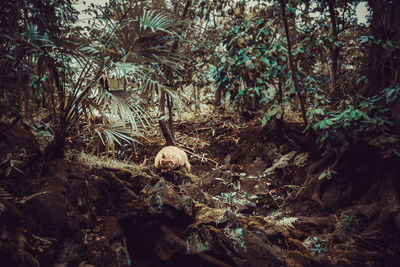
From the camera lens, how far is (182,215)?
105 inches

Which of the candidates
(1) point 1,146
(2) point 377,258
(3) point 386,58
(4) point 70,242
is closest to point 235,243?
(4) point 70,242

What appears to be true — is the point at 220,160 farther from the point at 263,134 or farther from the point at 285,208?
the point at 285,208

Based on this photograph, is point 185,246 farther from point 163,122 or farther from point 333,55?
point 333,55

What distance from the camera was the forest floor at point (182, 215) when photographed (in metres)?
1.91

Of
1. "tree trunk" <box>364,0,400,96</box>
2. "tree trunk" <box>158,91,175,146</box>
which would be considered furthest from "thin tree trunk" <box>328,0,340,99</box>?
"tree trunk" <box>158,91,175,146</box>

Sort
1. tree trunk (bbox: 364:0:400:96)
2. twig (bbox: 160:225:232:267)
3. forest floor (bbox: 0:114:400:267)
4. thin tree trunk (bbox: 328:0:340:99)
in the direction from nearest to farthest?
1. forest floor (bbox: 0:114:400:267)
2. twig (bbox: 160:225:232:267)
3. tree trunk (bbox: 364:0:400:96)
4. thin tree trunk (bbox: 328:0:340:99)

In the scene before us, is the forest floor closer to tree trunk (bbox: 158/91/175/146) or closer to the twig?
the twig

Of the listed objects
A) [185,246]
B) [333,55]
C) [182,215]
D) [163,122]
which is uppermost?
[333,55]

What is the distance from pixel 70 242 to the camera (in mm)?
1946

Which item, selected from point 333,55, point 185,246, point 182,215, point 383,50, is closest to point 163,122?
point 182,215

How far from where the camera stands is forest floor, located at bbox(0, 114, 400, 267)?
1.91 m

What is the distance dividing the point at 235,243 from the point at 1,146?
96.5 inches

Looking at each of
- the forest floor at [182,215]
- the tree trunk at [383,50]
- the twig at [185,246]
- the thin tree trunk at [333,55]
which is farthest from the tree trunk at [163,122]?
the tree trunk at [383,50]

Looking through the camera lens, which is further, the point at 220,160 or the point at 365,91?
the point at 220,160
